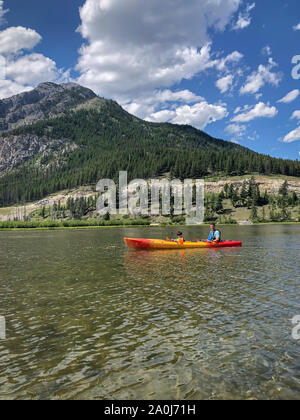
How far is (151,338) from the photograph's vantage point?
11789 millimetres

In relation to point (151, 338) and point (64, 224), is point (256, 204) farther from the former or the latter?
point (151, 338)

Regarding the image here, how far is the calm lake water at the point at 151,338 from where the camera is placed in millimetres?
8508

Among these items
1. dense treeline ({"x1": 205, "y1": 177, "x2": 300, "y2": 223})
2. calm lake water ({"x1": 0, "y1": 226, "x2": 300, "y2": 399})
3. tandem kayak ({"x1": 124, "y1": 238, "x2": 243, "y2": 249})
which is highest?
dense treeline ({"x1": 205, "y1": 177, "x2": 300, "y2": 223})

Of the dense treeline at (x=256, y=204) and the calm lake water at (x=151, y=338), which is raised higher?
the dense treeline at (x=256, y=204)

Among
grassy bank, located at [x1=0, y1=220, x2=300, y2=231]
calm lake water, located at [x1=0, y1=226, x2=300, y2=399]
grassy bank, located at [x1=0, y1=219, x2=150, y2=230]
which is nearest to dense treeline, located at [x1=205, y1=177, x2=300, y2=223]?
grassy bank, located at [x1=0, y1=220, x2=300, y2=231]

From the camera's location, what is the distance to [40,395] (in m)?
8.08

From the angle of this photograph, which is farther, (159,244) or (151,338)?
(159,244)

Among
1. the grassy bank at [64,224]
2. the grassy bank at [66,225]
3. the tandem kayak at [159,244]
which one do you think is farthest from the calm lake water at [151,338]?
the grassy bank at [64,224]

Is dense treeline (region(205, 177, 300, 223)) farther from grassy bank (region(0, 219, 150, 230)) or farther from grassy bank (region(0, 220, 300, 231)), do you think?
grassy bank (region(0, 219, 150, 230))

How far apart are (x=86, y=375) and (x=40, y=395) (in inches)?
57.6

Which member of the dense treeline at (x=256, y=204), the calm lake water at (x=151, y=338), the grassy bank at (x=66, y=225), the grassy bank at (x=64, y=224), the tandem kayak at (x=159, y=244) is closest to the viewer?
the calm lake water at (x=151, y=338)

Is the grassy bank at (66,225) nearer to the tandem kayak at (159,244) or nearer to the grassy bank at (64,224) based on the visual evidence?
the grassy bank at (64,224)

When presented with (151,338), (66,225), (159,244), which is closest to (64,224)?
(66,225)

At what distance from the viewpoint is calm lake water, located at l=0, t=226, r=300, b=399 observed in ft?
27.9
